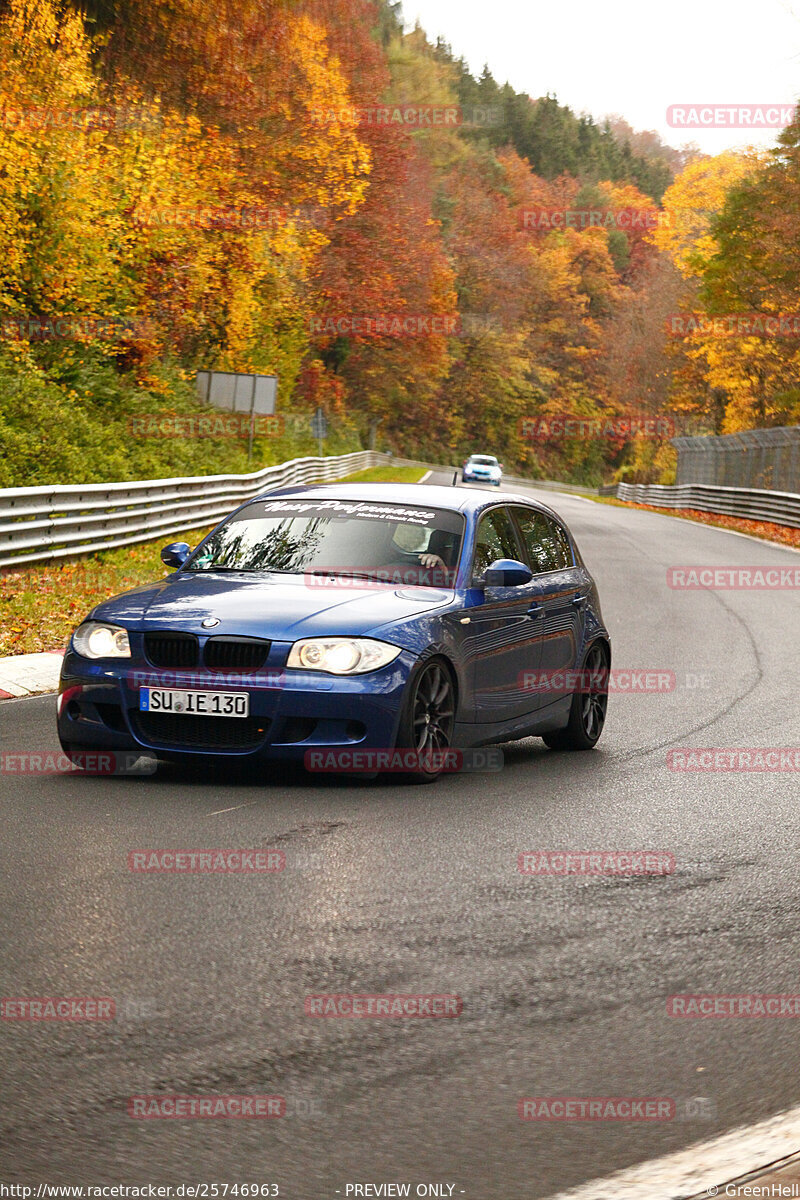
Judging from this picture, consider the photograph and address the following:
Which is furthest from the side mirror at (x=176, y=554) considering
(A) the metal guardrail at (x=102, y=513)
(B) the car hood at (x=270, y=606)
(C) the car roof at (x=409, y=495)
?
(A) the metal guardrail at (x=102, y=513)

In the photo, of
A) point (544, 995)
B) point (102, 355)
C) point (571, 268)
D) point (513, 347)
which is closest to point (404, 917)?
point (544, 995)

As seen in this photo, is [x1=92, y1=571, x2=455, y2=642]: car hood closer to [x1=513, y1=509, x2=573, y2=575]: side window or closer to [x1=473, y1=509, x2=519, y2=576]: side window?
[x1=473, y1=509, x2=519, y2=576]: side window

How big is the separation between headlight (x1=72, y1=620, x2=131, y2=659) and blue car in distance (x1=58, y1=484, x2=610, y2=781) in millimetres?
10

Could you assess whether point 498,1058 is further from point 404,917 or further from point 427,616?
point 427,616

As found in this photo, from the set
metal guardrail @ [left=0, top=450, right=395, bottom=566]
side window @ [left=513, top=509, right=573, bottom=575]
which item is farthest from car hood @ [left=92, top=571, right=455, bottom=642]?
metal guardrail @ [left=0, top=450, right=395, bottom=566]

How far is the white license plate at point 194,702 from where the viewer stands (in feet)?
25.8

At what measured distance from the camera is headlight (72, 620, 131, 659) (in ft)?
26.9

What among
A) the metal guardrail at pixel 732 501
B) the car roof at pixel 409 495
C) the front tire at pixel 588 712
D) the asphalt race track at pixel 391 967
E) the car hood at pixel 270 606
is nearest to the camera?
the asphalt race track at pixel 391 967

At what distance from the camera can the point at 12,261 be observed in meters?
28.6

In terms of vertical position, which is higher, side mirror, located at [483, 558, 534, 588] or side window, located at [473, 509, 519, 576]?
side window, located at [473, 509, 519, 576]

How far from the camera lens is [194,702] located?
26.0ft

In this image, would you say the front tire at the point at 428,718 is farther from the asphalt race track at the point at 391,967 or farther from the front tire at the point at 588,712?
the front tire at the point at 588,712

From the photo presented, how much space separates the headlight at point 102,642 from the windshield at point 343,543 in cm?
105

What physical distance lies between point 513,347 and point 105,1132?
107824 mm
